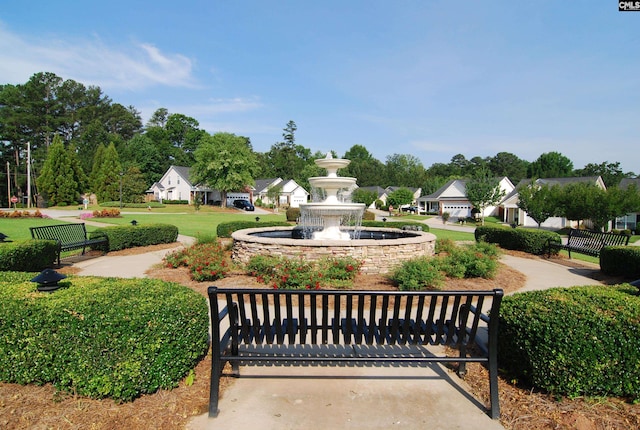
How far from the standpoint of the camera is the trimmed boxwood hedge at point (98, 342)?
10.1ft

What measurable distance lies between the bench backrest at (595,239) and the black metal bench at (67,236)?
16.6m

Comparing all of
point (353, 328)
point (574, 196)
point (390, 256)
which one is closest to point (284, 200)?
point (574, 196)

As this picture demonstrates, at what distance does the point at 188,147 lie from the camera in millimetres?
75812

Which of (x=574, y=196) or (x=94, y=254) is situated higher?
(x=574, y=196)

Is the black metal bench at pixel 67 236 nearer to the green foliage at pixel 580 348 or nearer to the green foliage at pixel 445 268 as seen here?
the green foliage at pixel 445 268

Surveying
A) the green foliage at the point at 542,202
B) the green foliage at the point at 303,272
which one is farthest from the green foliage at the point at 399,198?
the green foliage at the point at 303,272

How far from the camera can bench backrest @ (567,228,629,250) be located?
10.9 meters

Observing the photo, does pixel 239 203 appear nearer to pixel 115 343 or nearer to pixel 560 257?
pixel 560 257

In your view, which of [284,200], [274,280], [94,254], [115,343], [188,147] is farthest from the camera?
[188,147]

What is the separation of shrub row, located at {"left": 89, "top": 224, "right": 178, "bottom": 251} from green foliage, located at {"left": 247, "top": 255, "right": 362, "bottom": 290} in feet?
23.9

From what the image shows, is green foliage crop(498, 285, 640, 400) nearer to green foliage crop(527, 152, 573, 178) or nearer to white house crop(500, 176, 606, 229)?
white house crop(500, 176, 606, 229)

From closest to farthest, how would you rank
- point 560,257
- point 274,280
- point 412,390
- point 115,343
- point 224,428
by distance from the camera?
1. point 224,428
2. point 115,343
3. point 412,390
4. point 274,280
5. point 560,257

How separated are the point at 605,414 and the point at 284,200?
5660 cm

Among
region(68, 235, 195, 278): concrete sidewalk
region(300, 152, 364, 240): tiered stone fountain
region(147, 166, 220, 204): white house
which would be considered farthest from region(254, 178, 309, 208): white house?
region(300, 152, 364, 240): tiered stone fountain
